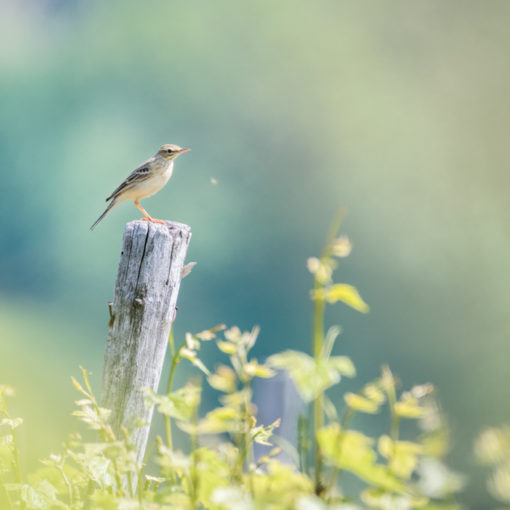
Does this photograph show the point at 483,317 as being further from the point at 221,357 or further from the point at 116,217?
the point at 116,217

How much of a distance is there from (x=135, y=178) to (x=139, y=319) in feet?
6.50

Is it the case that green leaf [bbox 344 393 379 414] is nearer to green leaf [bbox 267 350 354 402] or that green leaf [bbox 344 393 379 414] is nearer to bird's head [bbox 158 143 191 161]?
green leaf [bbox 267 350 354 402]

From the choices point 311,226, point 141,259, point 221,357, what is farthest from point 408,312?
point 141,259

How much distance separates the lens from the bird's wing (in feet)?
11.9

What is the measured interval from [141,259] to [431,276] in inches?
236

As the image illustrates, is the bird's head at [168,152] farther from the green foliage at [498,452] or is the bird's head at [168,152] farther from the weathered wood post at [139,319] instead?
the green foliage at [498,452]

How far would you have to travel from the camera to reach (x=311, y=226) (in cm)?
701

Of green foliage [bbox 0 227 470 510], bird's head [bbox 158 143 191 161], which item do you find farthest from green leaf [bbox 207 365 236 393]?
bird's head [bbox 158 143 191 161]

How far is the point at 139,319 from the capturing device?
5.93ft

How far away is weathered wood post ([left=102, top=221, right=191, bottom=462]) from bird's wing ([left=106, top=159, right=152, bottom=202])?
1.77 m


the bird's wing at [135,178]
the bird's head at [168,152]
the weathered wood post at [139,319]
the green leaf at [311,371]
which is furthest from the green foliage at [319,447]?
the bird's head at [168,152]

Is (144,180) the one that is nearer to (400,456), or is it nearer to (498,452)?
(400,456)

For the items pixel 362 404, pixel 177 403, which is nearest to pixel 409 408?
pixel 362 404

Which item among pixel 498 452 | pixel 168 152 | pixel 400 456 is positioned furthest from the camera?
pixel 168 152
